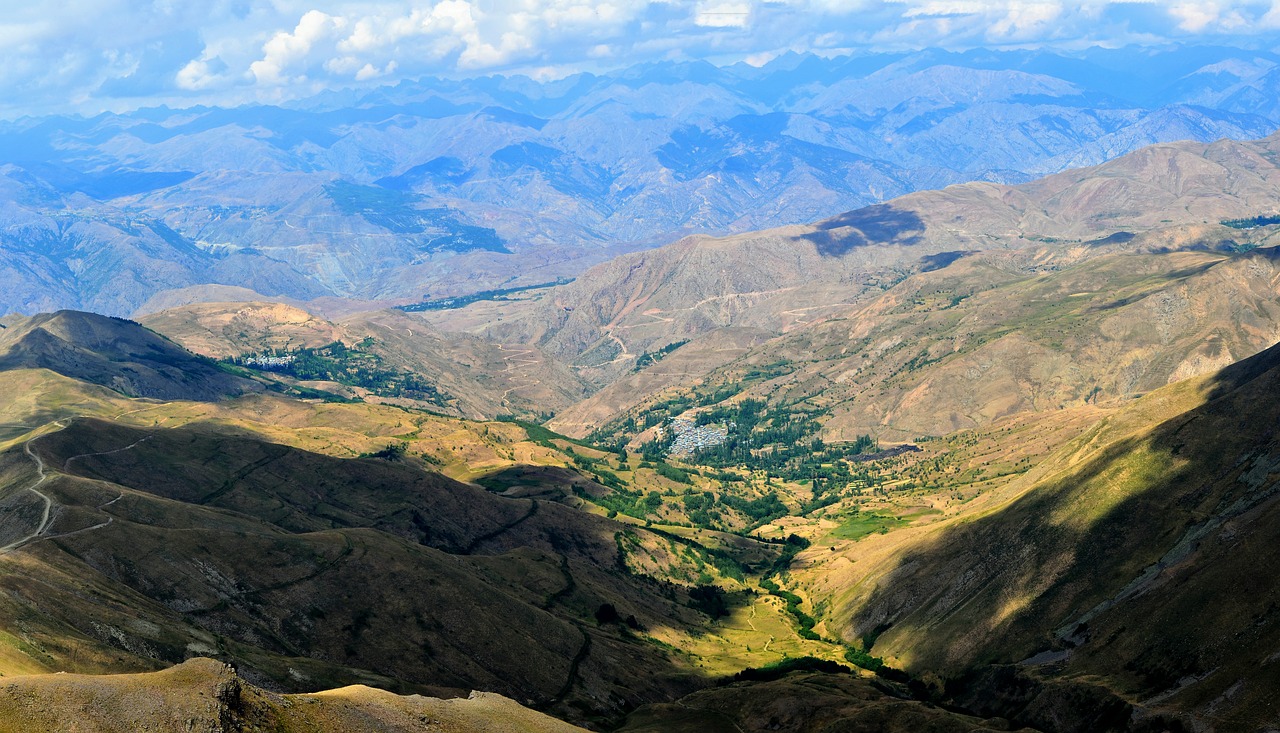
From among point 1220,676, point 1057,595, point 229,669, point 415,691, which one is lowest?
point 1057,595

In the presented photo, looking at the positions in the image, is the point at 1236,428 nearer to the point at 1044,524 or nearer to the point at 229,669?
the point at 1044,524

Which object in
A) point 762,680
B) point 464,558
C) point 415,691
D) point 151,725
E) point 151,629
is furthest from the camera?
point 464,558

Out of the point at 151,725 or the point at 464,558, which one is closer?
the point at 151,725

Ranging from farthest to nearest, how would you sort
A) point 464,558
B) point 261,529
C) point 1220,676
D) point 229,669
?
1. point 464,558
2. point 261,529
3. point 1220,676
4. point 229,669

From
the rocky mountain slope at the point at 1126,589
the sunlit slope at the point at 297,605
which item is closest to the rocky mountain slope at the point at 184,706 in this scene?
the sunlit slope at the point at 297,605

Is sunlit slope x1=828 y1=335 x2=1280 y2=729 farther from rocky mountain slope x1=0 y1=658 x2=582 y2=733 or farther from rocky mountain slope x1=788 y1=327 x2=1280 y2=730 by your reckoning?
rocky mountain slope x1=0 y1=658 x2=582 y2=733

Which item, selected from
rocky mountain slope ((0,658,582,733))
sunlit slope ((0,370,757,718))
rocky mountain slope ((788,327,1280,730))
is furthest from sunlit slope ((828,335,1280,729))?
rocky mountain slope ((0,658,582,733))

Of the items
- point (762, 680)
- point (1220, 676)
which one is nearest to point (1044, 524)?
point (762, 680)

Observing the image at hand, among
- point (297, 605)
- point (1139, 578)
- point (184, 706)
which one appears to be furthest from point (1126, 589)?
point (184, 706)

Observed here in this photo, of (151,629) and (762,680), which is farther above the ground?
(151,629)
